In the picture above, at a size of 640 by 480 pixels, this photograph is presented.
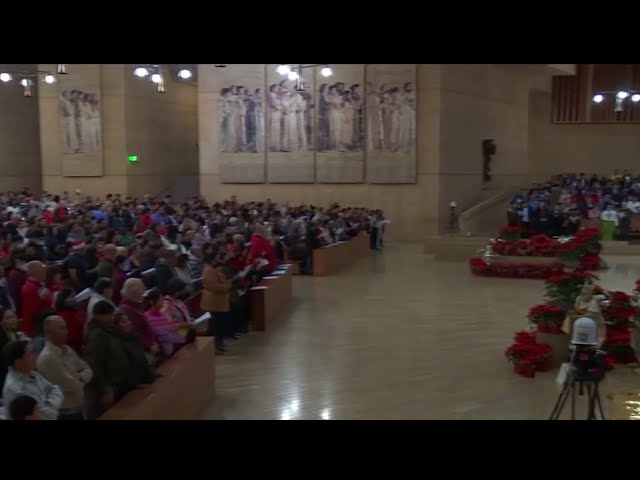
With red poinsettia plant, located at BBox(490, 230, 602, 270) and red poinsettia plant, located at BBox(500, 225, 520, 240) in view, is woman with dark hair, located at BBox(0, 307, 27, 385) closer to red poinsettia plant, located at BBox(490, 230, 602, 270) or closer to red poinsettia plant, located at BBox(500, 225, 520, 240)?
red poinsettia plant, located at BBox(490, 230, 602, 270)

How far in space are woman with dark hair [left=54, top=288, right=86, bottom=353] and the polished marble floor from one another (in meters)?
1.63

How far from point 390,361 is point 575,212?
1494cm

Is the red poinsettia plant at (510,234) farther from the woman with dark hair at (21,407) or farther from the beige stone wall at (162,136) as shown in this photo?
the beige stone wall at (162,136)

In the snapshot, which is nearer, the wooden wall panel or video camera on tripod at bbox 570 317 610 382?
video camera on tripod at bbox 570 317 610 382

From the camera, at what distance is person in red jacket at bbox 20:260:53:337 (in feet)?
22.7

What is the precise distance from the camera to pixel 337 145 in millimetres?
25078

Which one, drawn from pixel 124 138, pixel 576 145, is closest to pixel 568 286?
pixel 124 138

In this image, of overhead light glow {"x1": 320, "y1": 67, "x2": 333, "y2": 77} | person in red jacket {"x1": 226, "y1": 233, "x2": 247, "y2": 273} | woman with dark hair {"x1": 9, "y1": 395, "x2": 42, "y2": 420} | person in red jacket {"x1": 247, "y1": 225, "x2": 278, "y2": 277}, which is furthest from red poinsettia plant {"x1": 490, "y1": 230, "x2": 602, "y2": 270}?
woman with dark hair {"x1": 9, "y1": 395, "x2": 42, "y2": 420}

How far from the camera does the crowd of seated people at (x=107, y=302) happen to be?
4914 mm

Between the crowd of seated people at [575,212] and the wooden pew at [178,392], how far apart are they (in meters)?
16.0

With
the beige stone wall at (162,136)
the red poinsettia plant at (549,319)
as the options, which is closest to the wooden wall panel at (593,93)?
the beige stone wall at (162,136)

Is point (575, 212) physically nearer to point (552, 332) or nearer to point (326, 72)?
point (326, 72)
